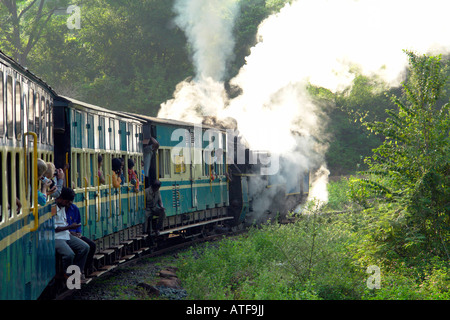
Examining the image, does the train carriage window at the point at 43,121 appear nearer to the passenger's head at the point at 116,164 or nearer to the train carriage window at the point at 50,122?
the train carriage window at the point at 50,122

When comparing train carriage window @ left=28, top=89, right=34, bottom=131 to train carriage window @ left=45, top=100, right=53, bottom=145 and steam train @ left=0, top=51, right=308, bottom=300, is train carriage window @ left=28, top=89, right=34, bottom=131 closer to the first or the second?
steam train @ left=0, top=51, right=308, bottom=300

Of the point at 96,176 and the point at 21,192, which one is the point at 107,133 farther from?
the point at 21,192

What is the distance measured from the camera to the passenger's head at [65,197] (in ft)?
29.6

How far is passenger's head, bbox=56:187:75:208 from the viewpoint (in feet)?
29.6

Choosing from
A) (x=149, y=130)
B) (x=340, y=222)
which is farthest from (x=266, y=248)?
(x=149, y=130)

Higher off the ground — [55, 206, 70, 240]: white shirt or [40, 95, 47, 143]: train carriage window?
[40, 95, 47, 143]: train carriage window

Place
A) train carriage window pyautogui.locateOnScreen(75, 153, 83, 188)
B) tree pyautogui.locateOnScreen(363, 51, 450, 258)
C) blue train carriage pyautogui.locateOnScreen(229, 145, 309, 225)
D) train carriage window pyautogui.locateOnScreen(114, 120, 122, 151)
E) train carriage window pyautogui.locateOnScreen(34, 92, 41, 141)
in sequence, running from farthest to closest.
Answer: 1. blue train carriage pyautogui.locateOnScreen(229, 145, 309, 225)
2. train carriage window pyautogui.locateOnScreen(114, 120, 122, 151)
3. tree pyautogui.locateOnScreen(363, 51, 450, 258)
4. train carriage window pyautogui.locateOnScreen(75, 153, 83, 188)
5. train carriage window pyautogui.locateOnScreen(34, 92, 41, 141)

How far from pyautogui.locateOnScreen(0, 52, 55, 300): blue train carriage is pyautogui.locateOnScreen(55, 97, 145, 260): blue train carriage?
1.80m

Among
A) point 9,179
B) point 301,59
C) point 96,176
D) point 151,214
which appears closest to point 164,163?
point 151,214

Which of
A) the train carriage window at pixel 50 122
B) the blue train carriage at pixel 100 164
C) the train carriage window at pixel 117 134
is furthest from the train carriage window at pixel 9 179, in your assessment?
the train carriage window at pixel 117 134

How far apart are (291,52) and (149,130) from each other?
40.2 feet

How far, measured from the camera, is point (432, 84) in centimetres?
1209

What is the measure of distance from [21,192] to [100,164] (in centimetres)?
568

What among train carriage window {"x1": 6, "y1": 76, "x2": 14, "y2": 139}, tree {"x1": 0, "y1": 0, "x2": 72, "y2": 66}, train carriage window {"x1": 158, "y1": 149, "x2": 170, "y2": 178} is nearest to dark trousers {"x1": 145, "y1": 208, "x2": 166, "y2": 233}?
train carriage window {"x1": 158, "y1": 149, "x2": 170, "y2": 178}
